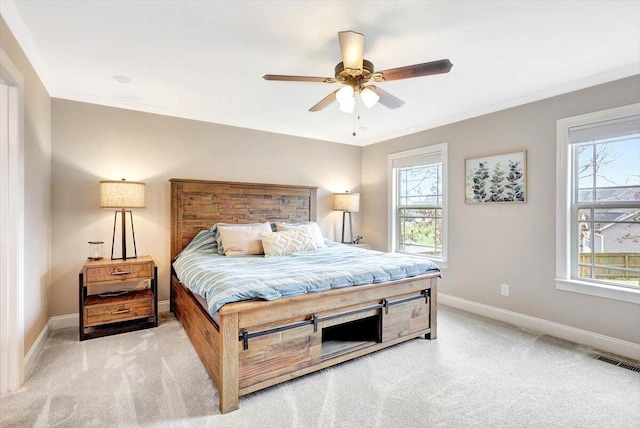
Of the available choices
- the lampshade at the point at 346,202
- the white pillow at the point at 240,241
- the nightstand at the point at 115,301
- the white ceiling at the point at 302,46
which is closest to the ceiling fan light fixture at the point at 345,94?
the white ceiling at the point at 302,46

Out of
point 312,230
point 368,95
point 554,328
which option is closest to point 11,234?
point 368,95

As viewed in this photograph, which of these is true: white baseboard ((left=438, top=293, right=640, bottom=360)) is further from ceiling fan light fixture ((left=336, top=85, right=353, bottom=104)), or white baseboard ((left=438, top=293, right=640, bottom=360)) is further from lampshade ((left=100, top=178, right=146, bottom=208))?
lampshade ((left=100, top=178, right=146, bottom=208))

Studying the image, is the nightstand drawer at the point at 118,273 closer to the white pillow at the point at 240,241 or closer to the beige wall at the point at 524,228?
the white pillow at the point at 240,241

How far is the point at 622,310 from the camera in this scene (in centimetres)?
263

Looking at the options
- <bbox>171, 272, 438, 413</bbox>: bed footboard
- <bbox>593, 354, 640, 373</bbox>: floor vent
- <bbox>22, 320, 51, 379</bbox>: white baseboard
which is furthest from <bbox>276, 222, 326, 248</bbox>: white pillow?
<bbox>593, 354, 640, 373</bbox>: floor vent

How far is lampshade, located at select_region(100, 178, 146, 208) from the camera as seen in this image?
3.05 m

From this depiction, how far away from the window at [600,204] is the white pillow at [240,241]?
122 inches

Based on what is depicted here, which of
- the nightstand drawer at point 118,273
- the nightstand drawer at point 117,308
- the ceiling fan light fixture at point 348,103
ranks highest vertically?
the ceiling fan light fixture at point 348,103

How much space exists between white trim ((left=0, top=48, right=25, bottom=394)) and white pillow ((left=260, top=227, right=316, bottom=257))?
1.97m

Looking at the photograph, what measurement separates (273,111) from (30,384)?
3248 millimetres

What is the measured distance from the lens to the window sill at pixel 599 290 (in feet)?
8.47

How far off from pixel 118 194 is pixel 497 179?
160 inches

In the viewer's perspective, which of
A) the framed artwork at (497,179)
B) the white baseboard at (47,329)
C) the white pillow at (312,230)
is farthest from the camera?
the white pillow at (312,230)

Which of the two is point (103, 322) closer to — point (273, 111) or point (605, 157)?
point (273, 111)
